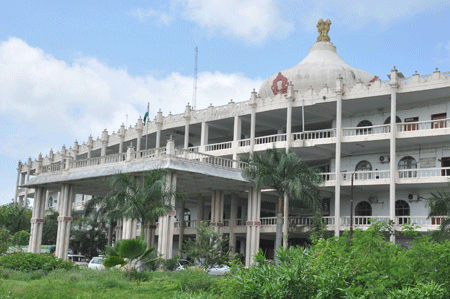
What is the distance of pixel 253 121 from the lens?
44625 millimetres

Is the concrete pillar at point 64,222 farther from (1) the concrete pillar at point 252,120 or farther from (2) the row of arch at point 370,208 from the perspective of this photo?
(2) the row of arch at point 370,208

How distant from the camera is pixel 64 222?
38906 mm

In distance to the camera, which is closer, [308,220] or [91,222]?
[308,220]

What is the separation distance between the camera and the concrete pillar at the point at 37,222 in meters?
40.8

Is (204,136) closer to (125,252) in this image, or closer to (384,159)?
(384,159)

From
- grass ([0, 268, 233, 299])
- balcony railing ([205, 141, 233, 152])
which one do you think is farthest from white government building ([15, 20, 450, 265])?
grass ([0, 268, 233, 299])

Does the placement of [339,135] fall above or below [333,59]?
below

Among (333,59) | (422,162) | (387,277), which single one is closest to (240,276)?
(387,277)

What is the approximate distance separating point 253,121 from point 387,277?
32284 mm

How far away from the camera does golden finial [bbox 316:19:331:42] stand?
53.1 m

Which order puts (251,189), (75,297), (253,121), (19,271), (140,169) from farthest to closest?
(253,121)
(251,189)
(140,169)
(19,271)
(75,297)

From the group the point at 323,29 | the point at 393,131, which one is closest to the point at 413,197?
the point at 393,131

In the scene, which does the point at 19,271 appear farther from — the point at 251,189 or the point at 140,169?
the point at 251,189

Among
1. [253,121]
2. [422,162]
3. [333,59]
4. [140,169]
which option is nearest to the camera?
[140,169]
